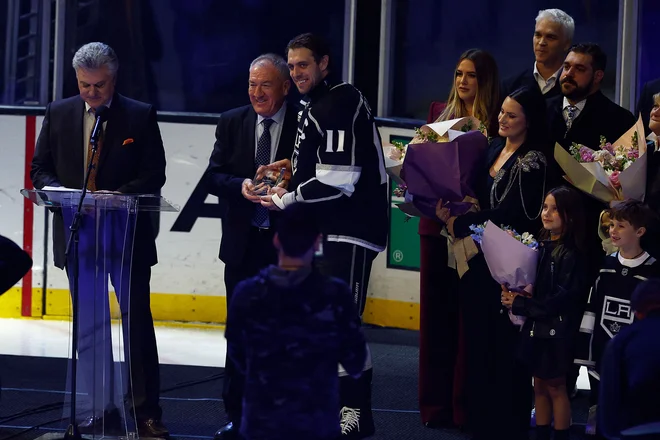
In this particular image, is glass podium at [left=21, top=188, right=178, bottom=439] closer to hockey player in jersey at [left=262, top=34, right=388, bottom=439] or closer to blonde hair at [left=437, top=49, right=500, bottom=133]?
hockey player in jersey at [left=262, top=34, right=388, bottom=439]

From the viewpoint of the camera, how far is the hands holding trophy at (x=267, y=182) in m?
5.31

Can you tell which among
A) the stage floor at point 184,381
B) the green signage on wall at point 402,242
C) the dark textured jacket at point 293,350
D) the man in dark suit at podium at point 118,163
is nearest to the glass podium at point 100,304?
the stage floor at point 184,381

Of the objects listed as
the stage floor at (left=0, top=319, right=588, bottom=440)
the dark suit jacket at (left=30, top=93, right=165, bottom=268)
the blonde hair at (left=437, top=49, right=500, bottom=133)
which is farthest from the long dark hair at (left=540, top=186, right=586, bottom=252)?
the dark suit jacket at (left=30, top=93, right=165, bottom=268)

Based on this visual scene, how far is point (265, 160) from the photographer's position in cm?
557

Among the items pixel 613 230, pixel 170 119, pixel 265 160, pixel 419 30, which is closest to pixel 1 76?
pixel 170 119

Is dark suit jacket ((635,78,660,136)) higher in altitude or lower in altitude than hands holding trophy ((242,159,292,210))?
higher

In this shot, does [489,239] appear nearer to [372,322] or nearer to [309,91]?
[309,91]

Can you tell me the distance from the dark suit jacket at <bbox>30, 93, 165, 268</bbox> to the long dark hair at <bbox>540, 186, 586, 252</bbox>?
1.84m

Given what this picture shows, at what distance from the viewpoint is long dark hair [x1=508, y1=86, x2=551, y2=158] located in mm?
5285

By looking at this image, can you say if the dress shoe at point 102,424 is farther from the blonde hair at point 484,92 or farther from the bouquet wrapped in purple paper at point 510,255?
the blonde hair at point 484,92

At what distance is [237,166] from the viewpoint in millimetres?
5602

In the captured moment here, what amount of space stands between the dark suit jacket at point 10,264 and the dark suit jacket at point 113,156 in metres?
0.46

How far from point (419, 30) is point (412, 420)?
367 centimetres

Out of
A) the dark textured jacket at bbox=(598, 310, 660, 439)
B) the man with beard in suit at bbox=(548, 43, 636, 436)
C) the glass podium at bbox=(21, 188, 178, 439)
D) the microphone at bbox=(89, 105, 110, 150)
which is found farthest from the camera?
the man with beard in suit at bbox=(548, 43, 636, 436)
